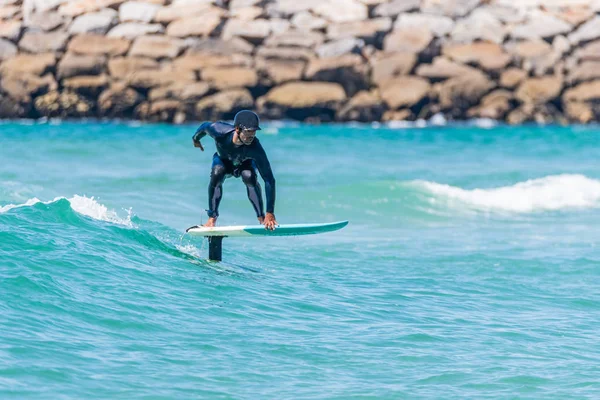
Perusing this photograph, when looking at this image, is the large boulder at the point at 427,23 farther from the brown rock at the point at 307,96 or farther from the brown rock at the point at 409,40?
the brown rock at the point at 307,96

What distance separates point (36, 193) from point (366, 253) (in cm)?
762

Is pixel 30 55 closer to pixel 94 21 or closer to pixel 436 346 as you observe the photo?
pixel 94 21

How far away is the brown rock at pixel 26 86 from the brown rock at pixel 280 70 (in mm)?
12386

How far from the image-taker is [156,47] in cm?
6147

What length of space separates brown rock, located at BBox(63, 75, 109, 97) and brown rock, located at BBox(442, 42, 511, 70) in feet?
66.7

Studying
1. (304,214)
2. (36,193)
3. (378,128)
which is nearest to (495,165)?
(304,214)

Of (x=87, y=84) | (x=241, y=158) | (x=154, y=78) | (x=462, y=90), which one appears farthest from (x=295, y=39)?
(x=241, y=158)

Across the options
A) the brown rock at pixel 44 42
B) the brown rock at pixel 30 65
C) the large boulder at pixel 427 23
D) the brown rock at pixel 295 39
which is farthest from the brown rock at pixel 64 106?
the large boulder at pixel 427 23

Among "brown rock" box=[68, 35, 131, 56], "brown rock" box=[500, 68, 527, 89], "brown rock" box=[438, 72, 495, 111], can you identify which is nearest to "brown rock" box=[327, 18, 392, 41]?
"brown rock" box=[438, 72, 495, 111]

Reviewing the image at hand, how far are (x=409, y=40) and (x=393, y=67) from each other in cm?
249

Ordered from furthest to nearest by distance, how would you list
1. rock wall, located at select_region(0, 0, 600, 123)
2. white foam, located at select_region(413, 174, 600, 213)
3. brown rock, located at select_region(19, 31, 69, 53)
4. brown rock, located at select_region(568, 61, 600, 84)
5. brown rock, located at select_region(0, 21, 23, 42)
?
brown rock, located at select_region(0, 21, 23, 42)
brown rock, located at select_region(19, 31, 69, 53)
brown rock, located at select_region(568, 61, 600, 84)
rock wall, located at select_region(0, 0, 600, 123)
white foam, located at select_region(413, 174, 600, 213)

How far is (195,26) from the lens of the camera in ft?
207

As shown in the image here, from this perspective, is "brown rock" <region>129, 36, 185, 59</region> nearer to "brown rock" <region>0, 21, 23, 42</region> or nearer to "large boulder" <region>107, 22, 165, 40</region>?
"large boulder" <region>107, 22, 165, 40</region>

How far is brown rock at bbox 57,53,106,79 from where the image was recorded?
60.3 metres
